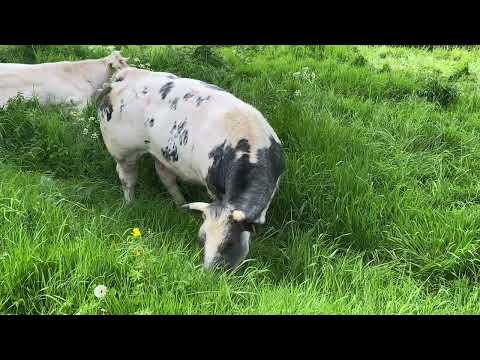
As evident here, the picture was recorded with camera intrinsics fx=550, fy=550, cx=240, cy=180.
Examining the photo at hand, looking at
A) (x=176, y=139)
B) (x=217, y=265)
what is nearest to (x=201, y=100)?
(x=176, y=139)

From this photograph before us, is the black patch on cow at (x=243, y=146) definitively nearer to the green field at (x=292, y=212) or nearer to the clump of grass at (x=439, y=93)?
the green field at (x=292, y=212)

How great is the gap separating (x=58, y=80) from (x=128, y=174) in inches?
95.7

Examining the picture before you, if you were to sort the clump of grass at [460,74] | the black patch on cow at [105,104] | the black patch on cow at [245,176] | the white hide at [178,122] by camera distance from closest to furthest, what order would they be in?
the black patch on cow at [245,176] → the white hide at [178,122] → the black patch on cow at [105,104] → the clump of grass at [460,74]

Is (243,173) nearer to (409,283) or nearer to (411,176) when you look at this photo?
(409,283)

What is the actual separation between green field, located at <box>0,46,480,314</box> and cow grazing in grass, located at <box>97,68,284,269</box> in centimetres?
24

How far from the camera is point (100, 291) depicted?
312 centimetres

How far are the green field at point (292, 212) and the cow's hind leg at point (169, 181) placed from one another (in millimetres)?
141

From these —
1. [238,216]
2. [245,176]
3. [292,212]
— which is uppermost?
[245,176]

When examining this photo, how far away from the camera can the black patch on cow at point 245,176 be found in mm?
4109

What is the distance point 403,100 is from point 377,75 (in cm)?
93

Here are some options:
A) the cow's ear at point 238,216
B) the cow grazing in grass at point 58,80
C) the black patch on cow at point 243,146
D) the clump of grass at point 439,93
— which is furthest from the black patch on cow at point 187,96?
the clump of grass at point 439,93

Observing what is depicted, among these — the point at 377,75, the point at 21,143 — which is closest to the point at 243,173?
the point at 21,143

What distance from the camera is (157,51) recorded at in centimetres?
855

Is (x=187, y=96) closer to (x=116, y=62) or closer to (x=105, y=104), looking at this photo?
(x=105, y=104)
